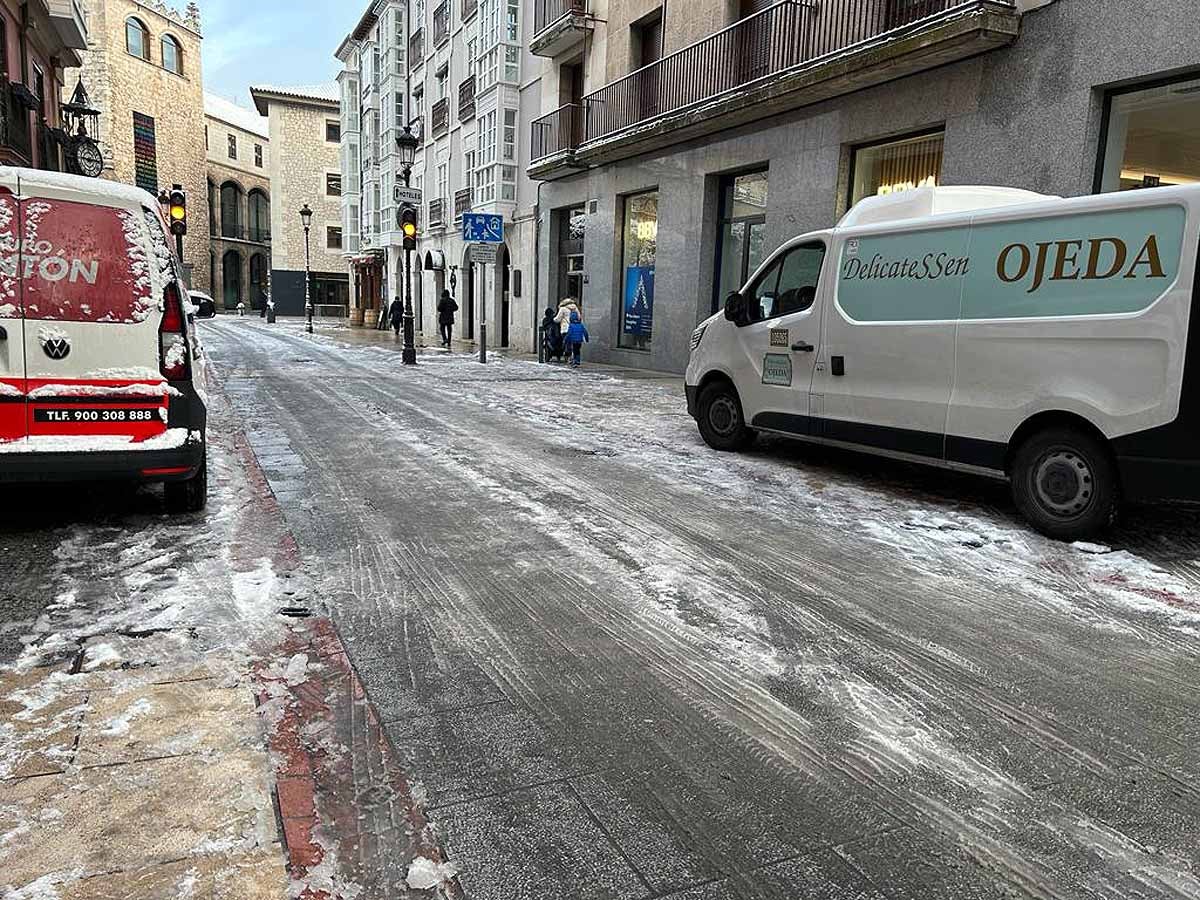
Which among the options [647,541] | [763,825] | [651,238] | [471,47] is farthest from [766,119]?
[471,47]

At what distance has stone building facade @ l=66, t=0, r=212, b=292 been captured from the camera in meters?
56.9

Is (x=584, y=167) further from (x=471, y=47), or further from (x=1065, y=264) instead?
(x=1065, y=264)

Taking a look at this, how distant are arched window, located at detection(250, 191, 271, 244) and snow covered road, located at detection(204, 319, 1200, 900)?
7894cm

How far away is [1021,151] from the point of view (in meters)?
11.1

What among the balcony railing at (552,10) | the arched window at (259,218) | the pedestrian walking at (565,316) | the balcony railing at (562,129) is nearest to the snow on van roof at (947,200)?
the pedestrian walking at (565,316)

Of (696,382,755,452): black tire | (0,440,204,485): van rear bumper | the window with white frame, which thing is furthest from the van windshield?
the window with white frame

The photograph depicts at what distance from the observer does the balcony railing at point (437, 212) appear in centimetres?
3491

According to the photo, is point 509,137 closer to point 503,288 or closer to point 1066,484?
point 503,288

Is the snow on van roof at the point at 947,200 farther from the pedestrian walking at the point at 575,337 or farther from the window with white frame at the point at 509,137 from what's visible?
the window with white frame at the point at 509,137

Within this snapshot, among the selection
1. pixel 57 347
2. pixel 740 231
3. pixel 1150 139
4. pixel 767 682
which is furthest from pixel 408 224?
pixel 767 682

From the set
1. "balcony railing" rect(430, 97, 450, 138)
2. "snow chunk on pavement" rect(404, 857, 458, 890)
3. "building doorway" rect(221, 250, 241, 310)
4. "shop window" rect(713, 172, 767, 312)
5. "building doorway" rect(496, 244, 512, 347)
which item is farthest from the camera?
"building doorway" rect(221, 250, 241, 310)

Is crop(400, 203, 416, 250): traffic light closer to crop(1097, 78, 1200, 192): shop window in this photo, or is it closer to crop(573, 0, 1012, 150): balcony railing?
crop(573, 0, 1012, 150): balcony railing

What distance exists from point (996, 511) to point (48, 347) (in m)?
6.26

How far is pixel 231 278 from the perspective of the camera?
75062 millimetres
